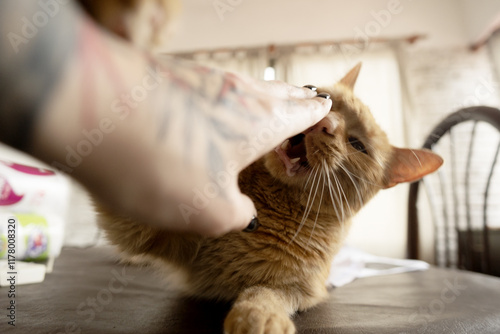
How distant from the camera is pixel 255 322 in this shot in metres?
0.53

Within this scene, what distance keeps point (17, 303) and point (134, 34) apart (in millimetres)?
632

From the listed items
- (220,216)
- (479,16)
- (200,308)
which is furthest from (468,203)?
(479,16)

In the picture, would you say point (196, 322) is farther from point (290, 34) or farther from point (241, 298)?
point (290, 34)

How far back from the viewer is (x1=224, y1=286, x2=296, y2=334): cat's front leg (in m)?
0.52

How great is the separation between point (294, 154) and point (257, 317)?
417 mm

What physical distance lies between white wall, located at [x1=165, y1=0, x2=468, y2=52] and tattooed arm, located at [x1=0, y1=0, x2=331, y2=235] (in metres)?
3.67

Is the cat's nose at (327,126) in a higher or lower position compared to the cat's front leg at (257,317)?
higher

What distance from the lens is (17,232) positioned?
2.97 feet

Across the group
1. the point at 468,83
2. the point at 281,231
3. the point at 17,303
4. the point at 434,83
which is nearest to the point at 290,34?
the point at 434,83

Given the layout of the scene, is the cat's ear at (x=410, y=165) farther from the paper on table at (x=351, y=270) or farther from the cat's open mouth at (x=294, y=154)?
the paper on table at (x=351, y=270)

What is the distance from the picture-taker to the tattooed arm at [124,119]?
240 millimetres

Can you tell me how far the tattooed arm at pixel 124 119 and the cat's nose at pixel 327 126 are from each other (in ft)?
1.37

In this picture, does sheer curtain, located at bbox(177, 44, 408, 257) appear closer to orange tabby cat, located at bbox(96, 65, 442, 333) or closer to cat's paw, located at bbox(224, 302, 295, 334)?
orange tabby cat, located at bbox(96, 65, 442, 333)

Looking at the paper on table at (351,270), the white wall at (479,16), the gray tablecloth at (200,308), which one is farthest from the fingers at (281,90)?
the white wall at (479,16)
